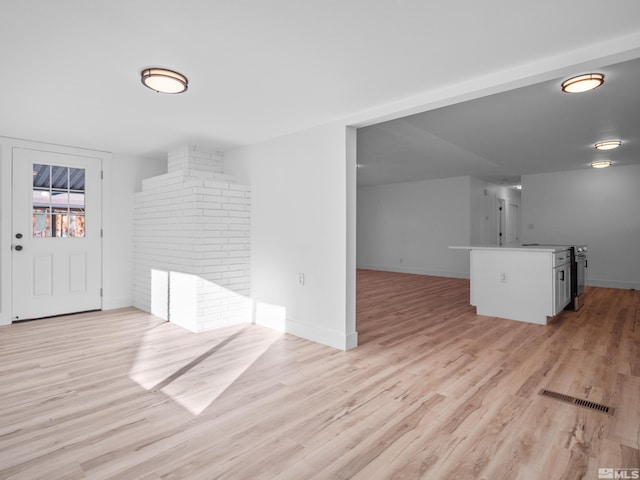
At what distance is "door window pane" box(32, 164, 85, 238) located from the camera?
4711 millimetres

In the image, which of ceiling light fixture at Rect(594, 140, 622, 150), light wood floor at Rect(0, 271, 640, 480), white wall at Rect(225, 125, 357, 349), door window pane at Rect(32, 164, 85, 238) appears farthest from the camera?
ceiling light fixture at Rect(594, 140, 622, 150)

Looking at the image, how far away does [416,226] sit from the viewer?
9.58 metres

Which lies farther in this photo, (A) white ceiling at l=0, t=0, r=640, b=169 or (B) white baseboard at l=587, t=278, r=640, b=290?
(B) white baseboard at l=587, t=278, r=640, b=290

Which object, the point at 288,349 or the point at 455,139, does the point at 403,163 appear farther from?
the point at 288,349

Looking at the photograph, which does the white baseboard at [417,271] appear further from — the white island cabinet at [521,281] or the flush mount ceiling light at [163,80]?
the flush mount ceiling light at [163,80]

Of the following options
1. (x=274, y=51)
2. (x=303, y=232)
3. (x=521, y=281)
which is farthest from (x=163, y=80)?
(x=521, y=281)

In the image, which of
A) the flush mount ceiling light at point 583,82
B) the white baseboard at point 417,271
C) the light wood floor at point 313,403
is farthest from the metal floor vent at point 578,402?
the white baseboard at point 417,271

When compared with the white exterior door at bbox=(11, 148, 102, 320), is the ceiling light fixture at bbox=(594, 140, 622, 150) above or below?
above

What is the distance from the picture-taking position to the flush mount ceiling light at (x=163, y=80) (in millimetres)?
2549

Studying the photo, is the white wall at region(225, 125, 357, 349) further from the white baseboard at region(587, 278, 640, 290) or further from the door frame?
the white baseboard at region(587, 278, 640, 290)

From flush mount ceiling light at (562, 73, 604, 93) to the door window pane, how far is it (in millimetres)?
5880

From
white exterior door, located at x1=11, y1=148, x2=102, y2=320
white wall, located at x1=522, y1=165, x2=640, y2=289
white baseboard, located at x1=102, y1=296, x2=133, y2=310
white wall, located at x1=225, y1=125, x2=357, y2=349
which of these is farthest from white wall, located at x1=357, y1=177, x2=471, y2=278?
white exterior door, located at x1=11, y1=148, x2=102, y2=320

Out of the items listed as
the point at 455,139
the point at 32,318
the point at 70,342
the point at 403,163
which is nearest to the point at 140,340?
the point at 70,342

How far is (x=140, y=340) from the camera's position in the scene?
Result: 380 cm
